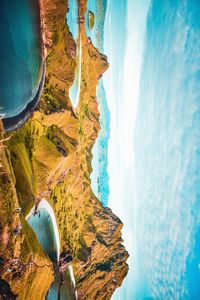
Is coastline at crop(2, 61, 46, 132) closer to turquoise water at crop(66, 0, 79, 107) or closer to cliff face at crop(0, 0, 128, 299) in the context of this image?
cliff face at crop(0, 0, 128, 299)

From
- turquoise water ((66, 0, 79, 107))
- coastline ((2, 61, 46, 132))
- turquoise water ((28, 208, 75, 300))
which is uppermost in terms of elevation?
turquoise water ((66, 0, 79, 107))

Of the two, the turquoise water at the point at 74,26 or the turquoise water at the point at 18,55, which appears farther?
the turquoise water at the point at 74,26

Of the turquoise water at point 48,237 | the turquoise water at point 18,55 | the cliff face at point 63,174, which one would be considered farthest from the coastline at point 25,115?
the turquoise water at point 48,237

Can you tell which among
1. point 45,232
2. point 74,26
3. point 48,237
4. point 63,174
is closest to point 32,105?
point 63,174

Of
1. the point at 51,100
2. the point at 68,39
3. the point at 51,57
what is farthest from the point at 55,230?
the point at 68,39

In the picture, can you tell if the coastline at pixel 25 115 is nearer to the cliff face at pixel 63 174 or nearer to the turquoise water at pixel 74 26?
the cliff face at pixel 63 174

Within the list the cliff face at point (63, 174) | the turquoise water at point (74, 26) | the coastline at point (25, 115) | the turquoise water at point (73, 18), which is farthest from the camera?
the turquoise water at point (73, 18)

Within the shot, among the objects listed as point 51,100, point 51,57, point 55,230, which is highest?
point 51,57

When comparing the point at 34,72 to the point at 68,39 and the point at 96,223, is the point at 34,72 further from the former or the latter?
the point at 96,223

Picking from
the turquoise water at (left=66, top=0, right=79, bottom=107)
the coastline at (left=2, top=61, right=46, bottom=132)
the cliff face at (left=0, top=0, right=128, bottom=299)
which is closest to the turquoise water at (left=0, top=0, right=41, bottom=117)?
the coastline at (left=2, top=61, right=46, bottom=132)
